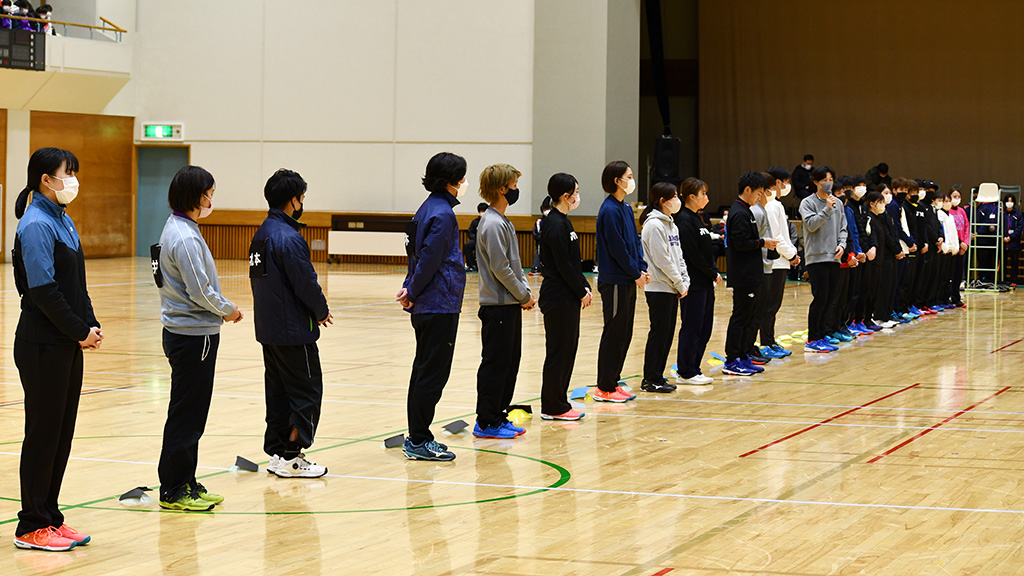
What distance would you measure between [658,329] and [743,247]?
62.5 inches

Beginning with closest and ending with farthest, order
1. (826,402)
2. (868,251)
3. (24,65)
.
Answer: (826,402) < (868,251) < (24,65)

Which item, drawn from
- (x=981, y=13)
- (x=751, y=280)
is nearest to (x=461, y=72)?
(x=981, y=13)

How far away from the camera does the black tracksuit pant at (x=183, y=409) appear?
5.41 metres

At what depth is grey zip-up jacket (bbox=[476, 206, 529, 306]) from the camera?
7.05m

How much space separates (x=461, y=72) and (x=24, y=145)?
9.65m

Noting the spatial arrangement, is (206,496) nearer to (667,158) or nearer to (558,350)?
(558,350)

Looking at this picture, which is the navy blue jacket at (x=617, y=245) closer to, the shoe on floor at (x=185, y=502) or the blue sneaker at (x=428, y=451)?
the blue sneaker at (x=428, y=451)

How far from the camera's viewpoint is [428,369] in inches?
263

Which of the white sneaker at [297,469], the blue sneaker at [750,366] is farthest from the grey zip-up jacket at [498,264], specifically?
the blue sneaker at [750,366]

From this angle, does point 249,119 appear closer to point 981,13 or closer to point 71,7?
point 71,7

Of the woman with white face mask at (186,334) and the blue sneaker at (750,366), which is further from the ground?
the woman with white face mask at (186,334)

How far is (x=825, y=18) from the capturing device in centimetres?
2753

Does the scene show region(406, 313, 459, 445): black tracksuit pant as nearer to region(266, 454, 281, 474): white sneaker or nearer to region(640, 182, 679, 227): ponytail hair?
region(266, 454, 281, 474): white sneaker

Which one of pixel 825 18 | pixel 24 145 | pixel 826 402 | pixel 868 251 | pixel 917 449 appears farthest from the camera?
pixel 825 18
